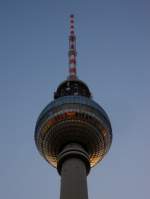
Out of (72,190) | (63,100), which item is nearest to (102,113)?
(63,100)

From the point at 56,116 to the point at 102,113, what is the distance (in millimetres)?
7006

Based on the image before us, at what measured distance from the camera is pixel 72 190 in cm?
4353

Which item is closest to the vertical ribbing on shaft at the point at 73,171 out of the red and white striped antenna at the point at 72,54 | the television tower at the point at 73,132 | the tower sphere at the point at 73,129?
the television tower at the point at 73,132

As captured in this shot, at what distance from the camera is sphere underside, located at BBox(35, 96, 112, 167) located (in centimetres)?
5203

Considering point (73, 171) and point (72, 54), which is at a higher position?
point (72, 54)

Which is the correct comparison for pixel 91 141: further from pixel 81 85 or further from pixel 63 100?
pixel 81 85

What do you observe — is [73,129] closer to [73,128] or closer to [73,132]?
[73,128]

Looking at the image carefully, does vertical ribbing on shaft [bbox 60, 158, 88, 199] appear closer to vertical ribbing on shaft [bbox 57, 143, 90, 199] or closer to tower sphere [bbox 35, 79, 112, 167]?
vertical ribbing on shaft [bbox 57, 143, 90, 199]

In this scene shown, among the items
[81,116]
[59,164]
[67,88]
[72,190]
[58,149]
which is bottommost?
[72,190]

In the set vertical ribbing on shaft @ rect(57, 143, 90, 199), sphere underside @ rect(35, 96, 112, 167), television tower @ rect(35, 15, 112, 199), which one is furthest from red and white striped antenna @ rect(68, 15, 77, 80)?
vertical ribbing on shaft @ rect(57, 143, 90, 199)

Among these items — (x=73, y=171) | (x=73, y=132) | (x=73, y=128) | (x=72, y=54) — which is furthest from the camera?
(x=72, y=54)

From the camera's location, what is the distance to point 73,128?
5184 cm

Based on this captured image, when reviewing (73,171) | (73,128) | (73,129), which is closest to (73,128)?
(73,128)

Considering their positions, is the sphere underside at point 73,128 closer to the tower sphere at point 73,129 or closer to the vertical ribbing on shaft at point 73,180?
the tower sphere at point 73,129
